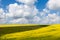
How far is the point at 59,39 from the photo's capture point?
40844mm

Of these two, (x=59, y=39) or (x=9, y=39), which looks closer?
(x=59, y=39)

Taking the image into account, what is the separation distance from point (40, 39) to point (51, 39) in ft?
8.42

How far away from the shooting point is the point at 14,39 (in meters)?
43.4

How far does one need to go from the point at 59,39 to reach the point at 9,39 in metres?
11.5

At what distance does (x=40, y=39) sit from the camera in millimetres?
42562

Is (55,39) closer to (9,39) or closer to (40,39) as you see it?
(40,39)

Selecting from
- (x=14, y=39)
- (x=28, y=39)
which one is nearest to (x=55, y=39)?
(x=28, y=39)

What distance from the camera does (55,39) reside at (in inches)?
1626

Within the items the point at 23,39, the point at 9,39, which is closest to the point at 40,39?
the point at 23,39

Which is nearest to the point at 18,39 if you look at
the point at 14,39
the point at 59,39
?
the point at 14,39

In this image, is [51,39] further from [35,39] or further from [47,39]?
[35,39]

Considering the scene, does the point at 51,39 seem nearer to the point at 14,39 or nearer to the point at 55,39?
the point at 55,39

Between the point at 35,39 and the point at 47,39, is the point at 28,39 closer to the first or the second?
the point at 35,39

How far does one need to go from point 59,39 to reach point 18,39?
30.5ft
